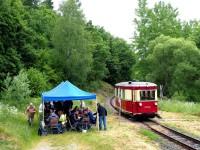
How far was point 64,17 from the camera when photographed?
197 feet

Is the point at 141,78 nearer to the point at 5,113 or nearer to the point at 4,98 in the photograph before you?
the point at 4,98

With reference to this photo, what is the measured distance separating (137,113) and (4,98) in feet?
31.5

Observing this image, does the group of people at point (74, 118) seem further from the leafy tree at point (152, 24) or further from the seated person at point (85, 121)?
the leafy tree at point (152, 24)

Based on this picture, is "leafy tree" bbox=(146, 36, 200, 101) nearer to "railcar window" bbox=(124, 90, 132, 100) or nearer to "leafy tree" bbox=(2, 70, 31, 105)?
"railcar window" bbox=(124, 90, 132, 100)

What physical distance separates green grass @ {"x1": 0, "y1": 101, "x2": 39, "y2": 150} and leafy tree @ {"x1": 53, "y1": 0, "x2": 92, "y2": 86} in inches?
1180

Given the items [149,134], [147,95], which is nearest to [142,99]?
[147,95]

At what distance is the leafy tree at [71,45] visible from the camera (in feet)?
194

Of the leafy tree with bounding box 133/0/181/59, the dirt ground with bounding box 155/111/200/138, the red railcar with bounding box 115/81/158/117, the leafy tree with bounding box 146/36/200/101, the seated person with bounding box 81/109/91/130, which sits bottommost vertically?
the dirt ground with bounding box 155/111/200/138

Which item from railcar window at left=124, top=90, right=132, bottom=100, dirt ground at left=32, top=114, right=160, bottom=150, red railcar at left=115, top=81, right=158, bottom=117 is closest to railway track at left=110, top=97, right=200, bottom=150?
red railcar at left=115, top=81, right=158, bottom=117

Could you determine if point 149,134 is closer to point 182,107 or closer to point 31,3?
point 182,107

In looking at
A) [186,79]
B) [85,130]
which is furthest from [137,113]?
[186,79]

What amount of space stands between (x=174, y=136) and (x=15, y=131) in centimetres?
849

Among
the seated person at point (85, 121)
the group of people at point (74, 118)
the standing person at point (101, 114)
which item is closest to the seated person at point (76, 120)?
the group of people at point (74, 118)

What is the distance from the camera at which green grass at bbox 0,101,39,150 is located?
66.8 feet
